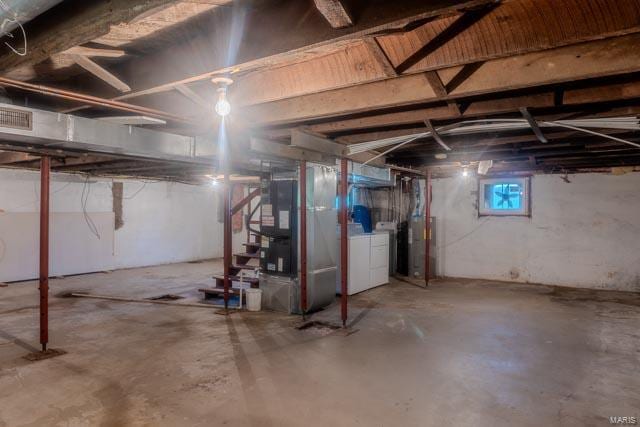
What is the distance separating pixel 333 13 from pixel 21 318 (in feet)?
16.7

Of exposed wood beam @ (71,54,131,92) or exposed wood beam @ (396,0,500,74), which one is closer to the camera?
exposed wood beam @ (396,0,500,74)

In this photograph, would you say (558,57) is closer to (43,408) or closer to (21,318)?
(43,408)

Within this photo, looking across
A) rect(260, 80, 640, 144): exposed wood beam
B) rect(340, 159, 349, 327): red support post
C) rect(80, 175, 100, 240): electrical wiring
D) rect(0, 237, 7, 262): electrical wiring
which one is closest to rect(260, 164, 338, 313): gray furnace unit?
rect(340, 159, 349, 327): red support post

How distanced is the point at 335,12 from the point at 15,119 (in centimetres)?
233

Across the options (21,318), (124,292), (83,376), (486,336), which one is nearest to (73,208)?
(124,292)

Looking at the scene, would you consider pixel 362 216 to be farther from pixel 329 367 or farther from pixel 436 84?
pixel 436 84

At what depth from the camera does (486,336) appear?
3928 millimetres

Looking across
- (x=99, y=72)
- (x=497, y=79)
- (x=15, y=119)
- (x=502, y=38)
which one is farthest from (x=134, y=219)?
(x=502, y=38)

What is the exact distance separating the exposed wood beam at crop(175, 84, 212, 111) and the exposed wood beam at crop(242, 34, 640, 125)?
635 mm

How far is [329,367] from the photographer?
313cm

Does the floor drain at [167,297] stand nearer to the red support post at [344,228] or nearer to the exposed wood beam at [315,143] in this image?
the red support post at [344,228]

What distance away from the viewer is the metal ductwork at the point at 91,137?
2.58 metres

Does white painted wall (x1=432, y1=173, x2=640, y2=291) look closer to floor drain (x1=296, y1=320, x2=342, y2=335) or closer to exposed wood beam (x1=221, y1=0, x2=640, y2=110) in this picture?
floor drain (x1=296, y1=320, x2=342, y2=335)

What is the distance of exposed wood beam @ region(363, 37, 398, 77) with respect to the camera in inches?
72.4
